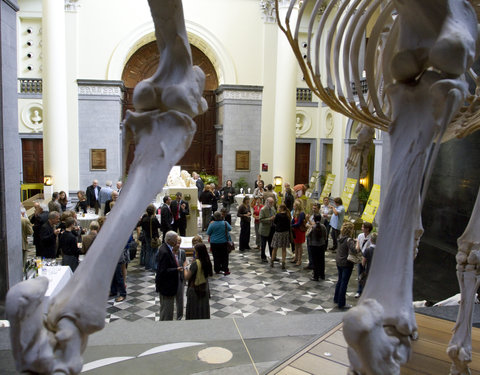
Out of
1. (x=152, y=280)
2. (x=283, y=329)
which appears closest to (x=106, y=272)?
(x=283, y=329)

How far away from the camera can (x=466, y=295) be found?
269 cm

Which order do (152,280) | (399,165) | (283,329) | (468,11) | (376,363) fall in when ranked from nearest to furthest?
(376,363) < (399,165) < (468,11) < (283,329) < (152,280)

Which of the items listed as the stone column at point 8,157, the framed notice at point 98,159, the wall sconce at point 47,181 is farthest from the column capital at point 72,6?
the stone column at point 8,157

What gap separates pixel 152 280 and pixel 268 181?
33.6 feet

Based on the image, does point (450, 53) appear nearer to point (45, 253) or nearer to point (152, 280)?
point (45, 253)

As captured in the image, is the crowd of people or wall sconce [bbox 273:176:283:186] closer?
the crowd of people

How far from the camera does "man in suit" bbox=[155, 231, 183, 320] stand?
17.6 ft

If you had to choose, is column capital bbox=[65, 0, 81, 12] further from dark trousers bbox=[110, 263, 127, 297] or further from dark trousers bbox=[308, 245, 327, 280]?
dark trousers bbox=[308, 245, 327, 280]

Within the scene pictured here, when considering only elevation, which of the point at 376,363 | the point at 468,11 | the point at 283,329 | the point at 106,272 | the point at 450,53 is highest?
the point at 468,11

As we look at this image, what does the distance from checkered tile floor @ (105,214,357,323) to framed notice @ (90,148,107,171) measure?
8.21m

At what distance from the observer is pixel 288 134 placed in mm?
15820

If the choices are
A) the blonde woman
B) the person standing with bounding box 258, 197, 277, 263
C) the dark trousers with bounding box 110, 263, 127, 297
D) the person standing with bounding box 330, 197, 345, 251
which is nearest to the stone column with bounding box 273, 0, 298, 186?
the person standing with bounding box 330, 197, 345, 251

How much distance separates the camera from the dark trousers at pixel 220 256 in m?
8.05

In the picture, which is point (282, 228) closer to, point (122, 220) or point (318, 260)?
point (318, 260)
